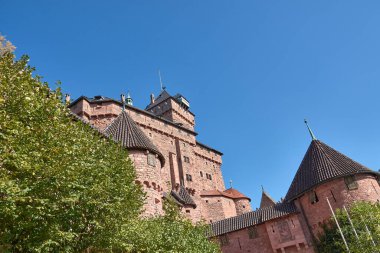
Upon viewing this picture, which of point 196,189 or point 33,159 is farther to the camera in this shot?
point 196,189

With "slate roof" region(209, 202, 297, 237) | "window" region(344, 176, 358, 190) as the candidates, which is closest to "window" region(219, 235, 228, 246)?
"slate roof" region(209, 202, 297, 237)

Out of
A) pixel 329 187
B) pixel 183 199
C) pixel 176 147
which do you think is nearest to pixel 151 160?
pixel 183 199

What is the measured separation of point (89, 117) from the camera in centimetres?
4266

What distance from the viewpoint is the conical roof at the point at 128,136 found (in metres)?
21.0

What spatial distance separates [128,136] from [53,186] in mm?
12946

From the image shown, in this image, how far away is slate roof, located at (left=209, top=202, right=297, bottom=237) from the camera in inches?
1108

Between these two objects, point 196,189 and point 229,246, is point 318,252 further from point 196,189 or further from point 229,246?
point 196,189

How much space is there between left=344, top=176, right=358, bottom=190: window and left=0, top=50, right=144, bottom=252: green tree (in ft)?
65.2

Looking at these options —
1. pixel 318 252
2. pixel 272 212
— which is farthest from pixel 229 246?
pixel 318 252

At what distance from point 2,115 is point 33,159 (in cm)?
155

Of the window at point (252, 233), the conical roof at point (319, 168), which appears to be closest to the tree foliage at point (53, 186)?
the window at point (252, 233)

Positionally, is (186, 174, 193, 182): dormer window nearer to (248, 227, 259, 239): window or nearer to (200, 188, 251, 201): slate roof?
(200, 188, 251, 201): slate roof

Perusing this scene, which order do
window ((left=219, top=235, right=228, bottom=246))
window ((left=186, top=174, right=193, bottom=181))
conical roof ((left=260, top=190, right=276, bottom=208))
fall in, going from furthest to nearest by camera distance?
conical roof ((left=260, top=190, right=276, bottom=208)) → window ((left=186, top=174, right=193, bottom=181)) → window ((left=219, top=235, right=228, bottom=246))

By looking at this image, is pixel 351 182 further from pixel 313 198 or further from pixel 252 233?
pixel 252 233
